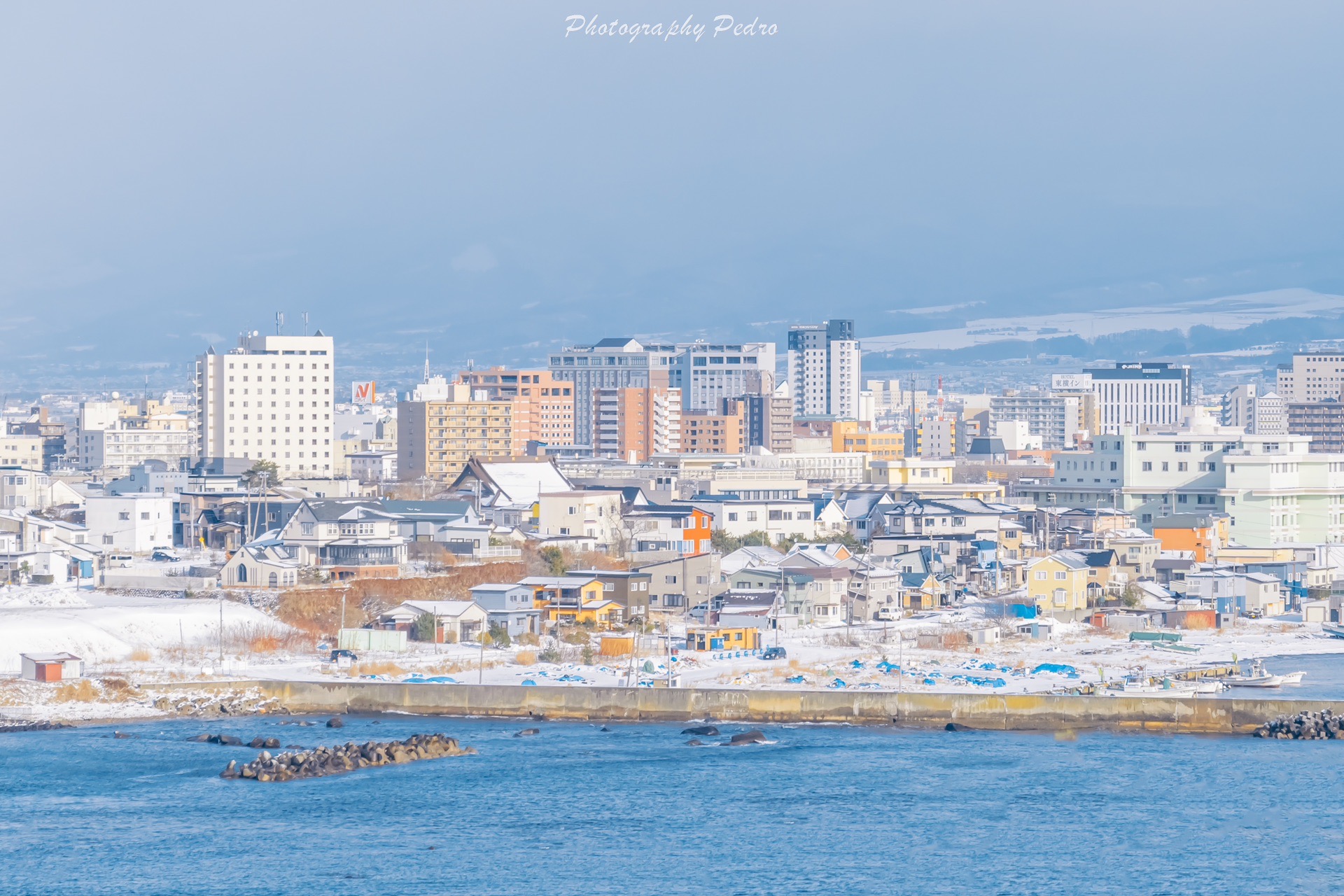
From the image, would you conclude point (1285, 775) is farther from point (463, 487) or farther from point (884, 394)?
point (884, 394)

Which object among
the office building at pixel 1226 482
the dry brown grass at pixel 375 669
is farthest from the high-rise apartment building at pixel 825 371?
the dry brown grass at pixel 375 669

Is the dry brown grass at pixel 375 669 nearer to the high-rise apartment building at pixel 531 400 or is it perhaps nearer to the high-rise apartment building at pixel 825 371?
the high-rise apartment building at pixel 531 400

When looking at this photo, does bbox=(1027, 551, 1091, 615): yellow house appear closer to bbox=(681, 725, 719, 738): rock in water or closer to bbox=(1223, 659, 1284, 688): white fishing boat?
bbox=(1223, 659, 1284, 688): white fishing boat

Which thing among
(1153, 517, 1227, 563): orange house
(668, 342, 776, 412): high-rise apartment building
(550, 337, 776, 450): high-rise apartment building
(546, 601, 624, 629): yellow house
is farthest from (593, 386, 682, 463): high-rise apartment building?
(546, 601, 624, 629): yellow house

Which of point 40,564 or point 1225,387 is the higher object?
A: point 1225,387

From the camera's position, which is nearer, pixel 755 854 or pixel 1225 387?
pixel 755 854

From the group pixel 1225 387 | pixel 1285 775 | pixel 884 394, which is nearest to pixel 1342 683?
pixel 1285 775

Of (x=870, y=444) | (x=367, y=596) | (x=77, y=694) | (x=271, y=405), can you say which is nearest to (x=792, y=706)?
(x=367, y=596)

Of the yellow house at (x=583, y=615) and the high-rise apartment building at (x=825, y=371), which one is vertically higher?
the high-rise apartment building at (x=825, y=371)
